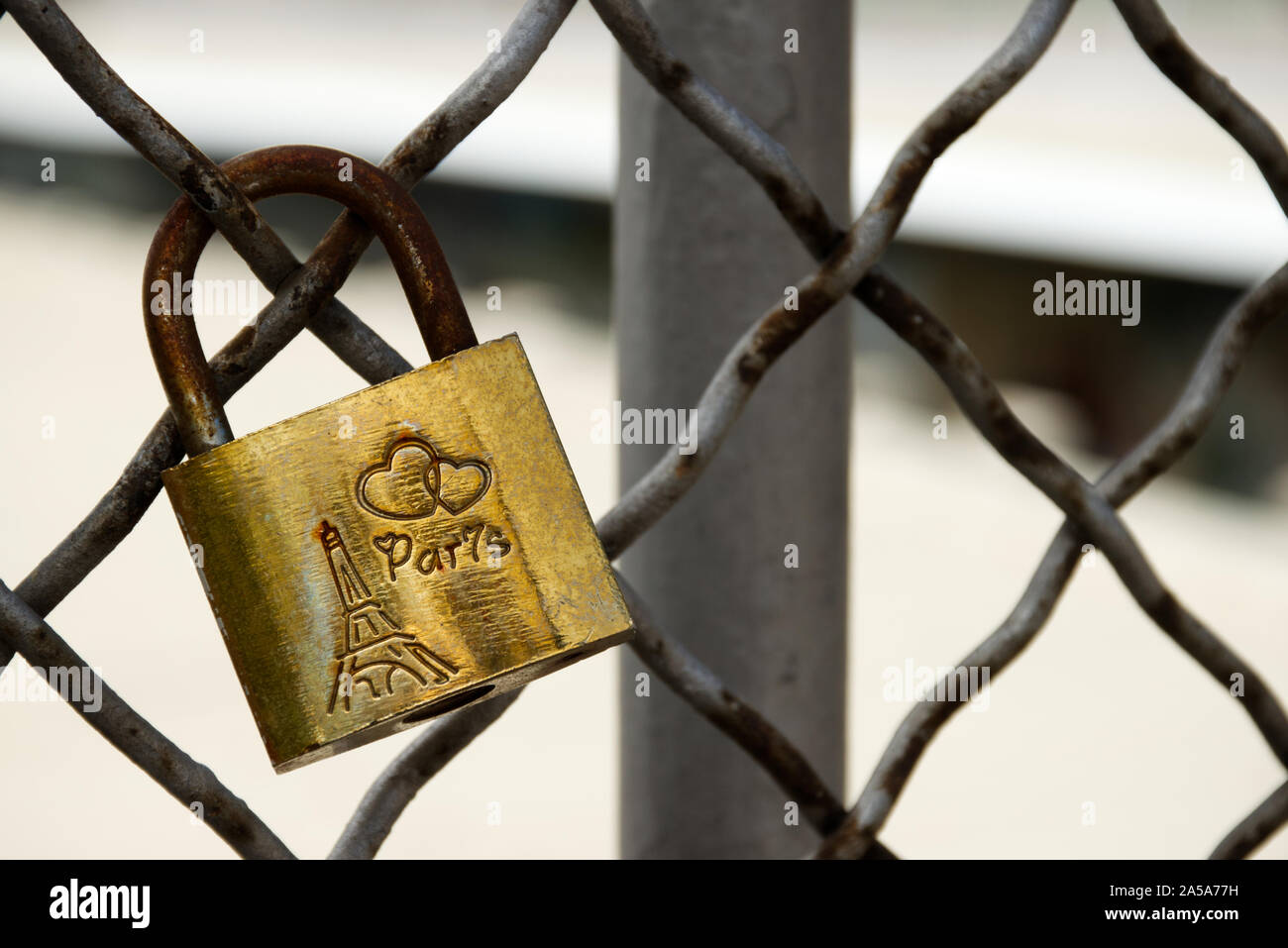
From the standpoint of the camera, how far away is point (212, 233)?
38 centimetres

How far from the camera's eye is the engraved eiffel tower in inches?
15.1

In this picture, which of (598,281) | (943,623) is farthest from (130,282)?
(943,623)

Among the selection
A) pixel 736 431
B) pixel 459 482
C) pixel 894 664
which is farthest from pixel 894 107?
pixel 459 482

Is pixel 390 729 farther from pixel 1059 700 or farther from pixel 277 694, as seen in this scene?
pixel 1059 700

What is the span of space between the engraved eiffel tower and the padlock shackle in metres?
0.05

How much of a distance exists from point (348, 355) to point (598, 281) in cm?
432

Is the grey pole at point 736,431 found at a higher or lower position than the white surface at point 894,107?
lower

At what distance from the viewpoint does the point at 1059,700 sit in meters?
2.30

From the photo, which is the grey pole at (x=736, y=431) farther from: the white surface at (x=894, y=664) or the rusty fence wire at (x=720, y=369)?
the white surface at (x=894, y=664)

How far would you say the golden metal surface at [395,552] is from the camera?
383 mm
